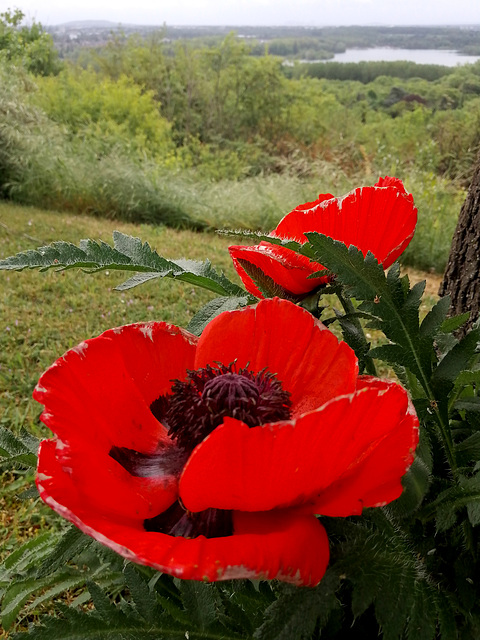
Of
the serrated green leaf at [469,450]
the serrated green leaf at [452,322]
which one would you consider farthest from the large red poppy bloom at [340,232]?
the serrated green leaf at [469,450]

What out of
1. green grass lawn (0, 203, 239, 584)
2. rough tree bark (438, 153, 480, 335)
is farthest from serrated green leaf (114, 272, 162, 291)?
green grass lawn (0, 203, 239, 584)

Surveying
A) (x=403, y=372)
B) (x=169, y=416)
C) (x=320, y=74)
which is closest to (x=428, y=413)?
(x=403, y=372)

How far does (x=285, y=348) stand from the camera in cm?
56

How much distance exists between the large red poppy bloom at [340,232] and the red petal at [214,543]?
0.28 meters

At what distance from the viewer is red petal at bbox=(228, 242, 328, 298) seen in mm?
660

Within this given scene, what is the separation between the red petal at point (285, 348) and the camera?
542 millimetres

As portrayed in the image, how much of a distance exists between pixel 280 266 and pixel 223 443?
13.2 inches

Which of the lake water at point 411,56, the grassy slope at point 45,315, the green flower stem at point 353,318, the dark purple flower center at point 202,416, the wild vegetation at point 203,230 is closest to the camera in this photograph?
the dark purple flower center at point 202,416

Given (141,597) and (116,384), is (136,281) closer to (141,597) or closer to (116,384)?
(116,384)

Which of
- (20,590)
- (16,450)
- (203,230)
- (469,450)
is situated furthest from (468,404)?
(203,230)

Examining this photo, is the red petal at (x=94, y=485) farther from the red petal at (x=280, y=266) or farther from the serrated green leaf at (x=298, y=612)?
the red petal at (x=280, y=266)

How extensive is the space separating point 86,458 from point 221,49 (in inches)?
824

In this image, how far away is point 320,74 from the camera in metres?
28.6

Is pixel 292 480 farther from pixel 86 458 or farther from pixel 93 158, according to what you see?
pixel 93 158
